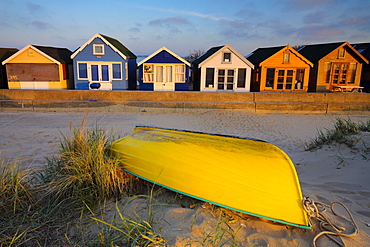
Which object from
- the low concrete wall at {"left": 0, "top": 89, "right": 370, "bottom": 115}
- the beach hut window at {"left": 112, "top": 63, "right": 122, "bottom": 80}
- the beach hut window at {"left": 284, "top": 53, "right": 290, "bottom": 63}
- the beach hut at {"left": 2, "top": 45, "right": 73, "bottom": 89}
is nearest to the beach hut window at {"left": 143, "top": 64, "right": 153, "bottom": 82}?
the beach hut window at {"left": 112, "top": 63, "right": 122, "bottom": 80}

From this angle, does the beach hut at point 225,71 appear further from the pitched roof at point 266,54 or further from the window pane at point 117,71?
the window pane at point 117,71

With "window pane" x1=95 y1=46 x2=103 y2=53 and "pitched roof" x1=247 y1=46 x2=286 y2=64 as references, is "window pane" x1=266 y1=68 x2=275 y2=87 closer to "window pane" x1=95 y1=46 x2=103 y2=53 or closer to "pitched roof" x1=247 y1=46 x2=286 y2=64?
"pitched roof" x1=247 y1=46 x2=286 y2=64

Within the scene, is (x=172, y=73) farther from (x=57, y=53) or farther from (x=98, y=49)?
(x=57, y=53)

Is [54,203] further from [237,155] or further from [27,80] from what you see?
[27,80]

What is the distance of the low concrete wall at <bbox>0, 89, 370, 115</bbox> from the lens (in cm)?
1543

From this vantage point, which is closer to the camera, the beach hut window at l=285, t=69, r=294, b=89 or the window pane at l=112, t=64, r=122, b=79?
the window pane at l=112, t=64, r=122, b=79

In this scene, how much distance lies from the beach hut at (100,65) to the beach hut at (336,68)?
1476 centimetres

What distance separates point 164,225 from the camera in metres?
3.28

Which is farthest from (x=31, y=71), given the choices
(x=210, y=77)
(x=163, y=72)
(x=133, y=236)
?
(x=133, y=236)

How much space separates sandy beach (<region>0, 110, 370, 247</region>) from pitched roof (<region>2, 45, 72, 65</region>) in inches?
279

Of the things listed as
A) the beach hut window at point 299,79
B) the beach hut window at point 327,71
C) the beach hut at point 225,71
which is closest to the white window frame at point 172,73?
the beach hut at point 225,71

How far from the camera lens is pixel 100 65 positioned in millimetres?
19719

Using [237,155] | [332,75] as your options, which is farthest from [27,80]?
[332,75]

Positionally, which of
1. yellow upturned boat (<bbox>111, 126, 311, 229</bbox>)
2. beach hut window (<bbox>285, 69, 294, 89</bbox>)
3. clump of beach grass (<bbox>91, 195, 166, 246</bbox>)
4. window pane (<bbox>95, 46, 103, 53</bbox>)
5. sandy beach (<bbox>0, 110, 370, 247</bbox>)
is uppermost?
window pane (<bbox>95, 46, 103, 53</bbox>)
